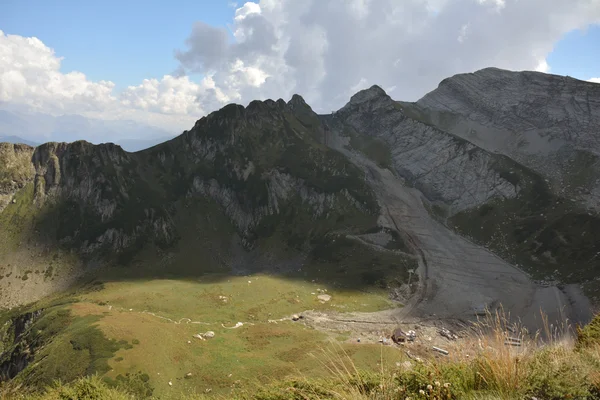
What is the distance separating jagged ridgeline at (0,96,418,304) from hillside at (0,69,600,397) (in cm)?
60

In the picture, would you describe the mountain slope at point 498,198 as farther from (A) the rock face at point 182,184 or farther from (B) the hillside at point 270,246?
(A) the rock face at point 182,184

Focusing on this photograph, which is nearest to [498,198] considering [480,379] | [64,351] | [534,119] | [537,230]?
[537,230]

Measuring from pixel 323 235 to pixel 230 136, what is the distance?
67.2 m

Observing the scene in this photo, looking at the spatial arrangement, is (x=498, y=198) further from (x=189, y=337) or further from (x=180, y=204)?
(x=180, y=204)

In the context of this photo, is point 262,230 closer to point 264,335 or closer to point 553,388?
point 264,335

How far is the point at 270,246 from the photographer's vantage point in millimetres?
116312

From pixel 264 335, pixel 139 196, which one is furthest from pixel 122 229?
pixel 264 335

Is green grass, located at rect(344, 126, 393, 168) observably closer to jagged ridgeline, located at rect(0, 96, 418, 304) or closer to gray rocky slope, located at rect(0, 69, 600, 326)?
gray rocky slope, located at rect(0, 69, 600, 326)

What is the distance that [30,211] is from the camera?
115m

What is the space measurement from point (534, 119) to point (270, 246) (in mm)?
130379

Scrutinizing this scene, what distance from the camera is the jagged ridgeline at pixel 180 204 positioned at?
10825 cm

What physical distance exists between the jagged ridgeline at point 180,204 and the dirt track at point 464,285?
16.1 meters

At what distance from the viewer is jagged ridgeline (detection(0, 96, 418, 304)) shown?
355ft

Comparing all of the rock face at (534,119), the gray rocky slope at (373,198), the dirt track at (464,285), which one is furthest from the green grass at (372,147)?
the dirt track at (464,285)
